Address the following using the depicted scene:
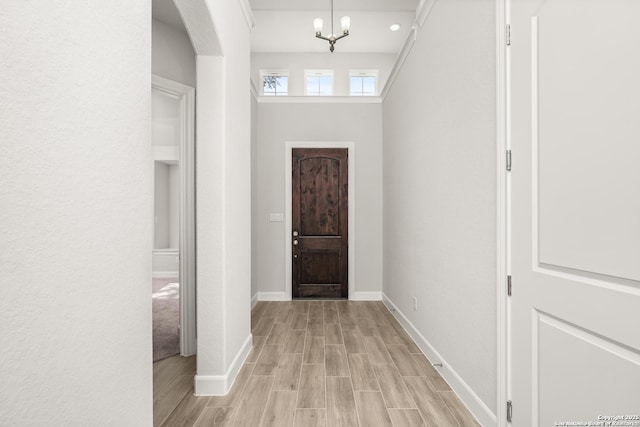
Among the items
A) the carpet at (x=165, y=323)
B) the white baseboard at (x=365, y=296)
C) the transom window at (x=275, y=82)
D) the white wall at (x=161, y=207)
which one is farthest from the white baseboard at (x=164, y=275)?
the transom window at (x=275, y=82)

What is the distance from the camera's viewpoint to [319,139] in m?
4.76

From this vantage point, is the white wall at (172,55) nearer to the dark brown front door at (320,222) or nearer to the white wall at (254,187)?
the white wall at (254,187)

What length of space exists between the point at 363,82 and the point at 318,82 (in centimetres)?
76

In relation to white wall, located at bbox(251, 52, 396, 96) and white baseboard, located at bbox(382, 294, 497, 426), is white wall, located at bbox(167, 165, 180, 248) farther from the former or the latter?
white baseboard, located at bbox(382, 294, 497, 426)

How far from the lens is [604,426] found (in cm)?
106

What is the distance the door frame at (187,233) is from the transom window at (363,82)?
10.7 feet

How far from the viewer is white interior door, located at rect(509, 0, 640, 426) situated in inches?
38.4

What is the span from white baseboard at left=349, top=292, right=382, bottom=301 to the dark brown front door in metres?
0.12

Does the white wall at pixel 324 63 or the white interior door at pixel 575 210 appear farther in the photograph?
the white wall at pixel 324 63

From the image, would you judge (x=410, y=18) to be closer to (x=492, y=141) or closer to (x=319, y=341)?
(x=492, y=141)

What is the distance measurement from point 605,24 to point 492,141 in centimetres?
69

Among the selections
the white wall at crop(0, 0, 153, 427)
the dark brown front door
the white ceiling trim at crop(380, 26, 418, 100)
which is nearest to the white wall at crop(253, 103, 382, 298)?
the dark brown front door

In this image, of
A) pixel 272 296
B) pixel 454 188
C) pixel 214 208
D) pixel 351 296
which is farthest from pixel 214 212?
pixel 351 296

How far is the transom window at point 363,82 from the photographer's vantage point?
17.5ft
